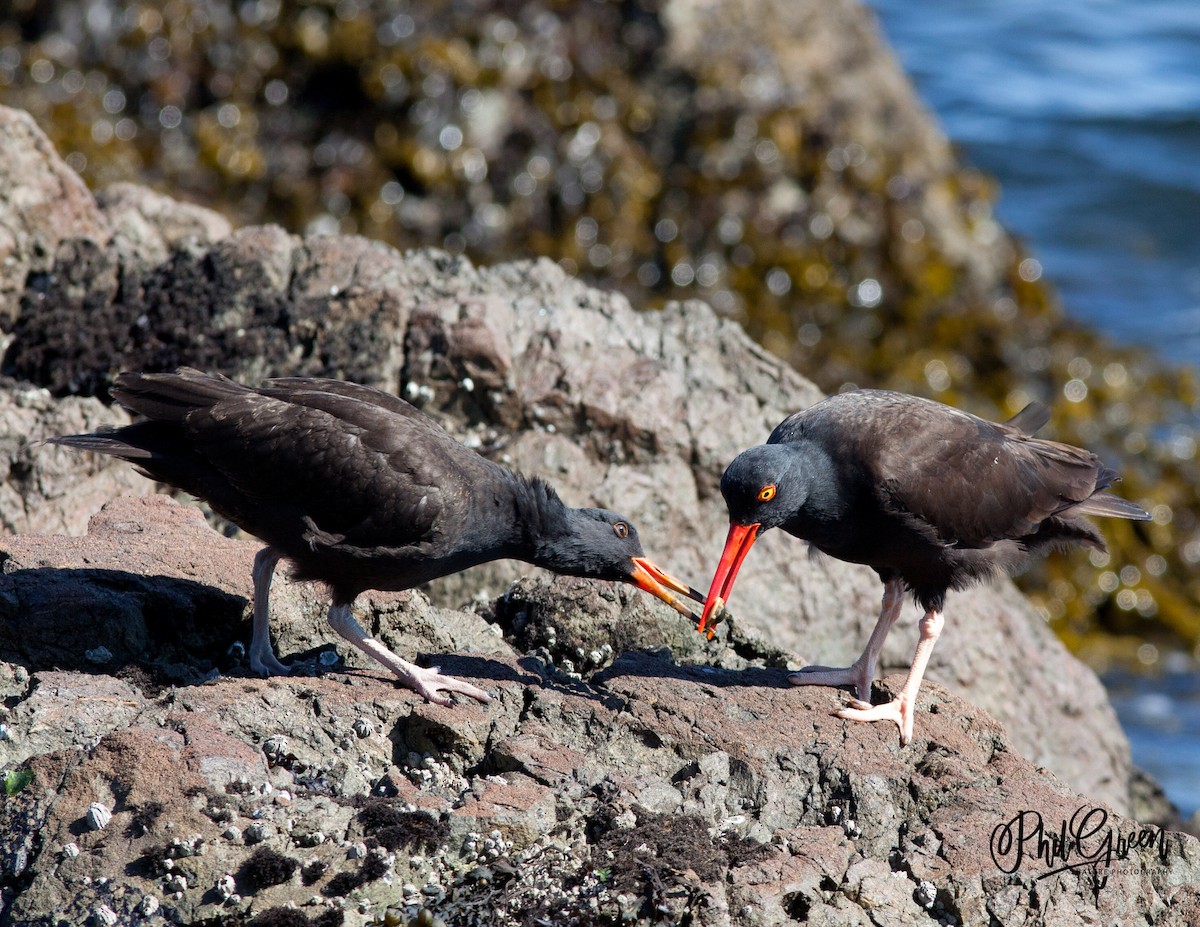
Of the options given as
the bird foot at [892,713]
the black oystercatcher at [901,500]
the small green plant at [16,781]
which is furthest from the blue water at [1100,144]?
the small green plant at [16,781]

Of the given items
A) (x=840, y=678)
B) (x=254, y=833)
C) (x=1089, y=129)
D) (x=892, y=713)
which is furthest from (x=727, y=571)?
(x=1089, y=129)

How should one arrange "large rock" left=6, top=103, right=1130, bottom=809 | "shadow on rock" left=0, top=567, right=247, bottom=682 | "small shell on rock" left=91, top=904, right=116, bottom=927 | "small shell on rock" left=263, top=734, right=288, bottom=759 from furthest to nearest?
1. "large rock" left=6, top=103, right=1130, bottom=809
2. "shadow on rock" left=0, top=567, right=247, bottom=682
3. "small shell on rock" left=263, top=734, right=288, bottom=759
4. "small shell on rock" left=91, top=904, right=116, bottom=927

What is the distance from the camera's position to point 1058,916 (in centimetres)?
427

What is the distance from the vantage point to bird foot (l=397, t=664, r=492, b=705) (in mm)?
4754

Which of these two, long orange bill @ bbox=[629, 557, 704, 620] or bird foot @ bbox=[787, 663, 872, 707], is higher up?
long orange bill @ bbox=[629, 557, 704, 620]

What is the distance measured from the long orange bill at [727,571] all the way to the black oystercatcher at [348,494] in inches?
4.4

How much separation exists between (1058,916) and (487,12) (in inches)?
389

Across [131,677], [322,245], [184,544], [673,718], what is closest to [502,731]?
[673,718]

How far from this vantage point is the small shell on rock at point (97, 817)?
3967 mm

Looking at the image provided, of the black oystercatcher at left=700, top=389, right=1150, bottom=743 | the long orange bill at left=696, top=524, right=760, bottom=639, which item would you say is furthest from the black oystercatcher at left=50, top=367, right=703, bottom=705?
the black oystercatcher at left=700, top=389, right=1150, bottom=743

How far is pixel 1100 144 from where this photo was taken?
18.2 m

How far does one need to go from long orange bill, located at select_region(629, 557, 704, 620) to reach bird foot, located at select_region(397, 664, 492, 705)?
0.81 m

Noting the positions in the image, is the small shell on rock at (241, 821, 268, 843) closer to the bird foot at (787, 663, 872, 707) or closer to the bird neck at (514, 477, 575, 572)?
the bird neck at (514, 477, 575, 572)
